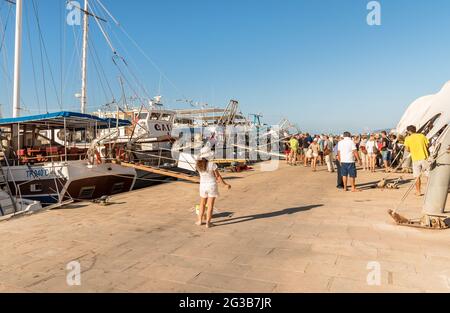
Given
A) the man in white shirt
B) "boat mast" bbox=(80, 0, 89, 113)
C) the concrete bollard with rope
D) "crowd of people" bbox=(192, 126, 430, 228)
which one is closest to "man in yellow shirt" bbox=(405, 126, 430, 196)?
"crowd of people" bbox=(192, 126, 430, 228)

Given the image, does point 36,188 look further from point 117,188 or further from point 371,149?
point 371,149

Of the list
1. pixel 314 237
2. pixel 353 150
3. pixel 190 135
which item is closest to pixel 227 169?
pixel 190 135

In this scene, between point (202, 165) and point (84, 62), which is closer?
point (202, 165)

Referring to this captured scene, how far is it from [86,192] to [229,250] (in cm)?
1017

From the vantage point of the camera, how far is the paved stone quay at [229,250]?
3.92 metres

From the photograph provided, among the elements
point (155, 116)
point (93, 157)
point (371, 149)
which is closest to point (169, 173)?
point (93, 157)

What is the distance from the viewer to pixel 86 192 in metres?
13.6

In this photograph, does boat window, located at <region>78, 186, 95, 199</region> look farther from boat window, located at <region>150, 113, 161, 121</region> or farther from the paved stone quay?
boat window, located at <region>150, 113, 161, 121</region>

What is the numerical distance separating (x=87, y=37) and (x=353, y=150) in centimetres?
1998

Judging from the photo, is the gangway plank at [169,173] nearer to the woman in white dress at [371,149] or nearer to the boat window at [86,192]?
the boat window at [86,192]

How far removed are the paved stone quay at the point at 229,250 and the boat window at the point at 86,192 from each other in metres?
5.01

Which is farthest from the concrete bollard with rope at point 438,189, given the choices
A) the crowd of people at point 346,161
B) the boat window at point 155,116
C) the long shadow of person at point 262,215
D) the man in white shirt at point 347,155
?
the boat window at point 155,116
